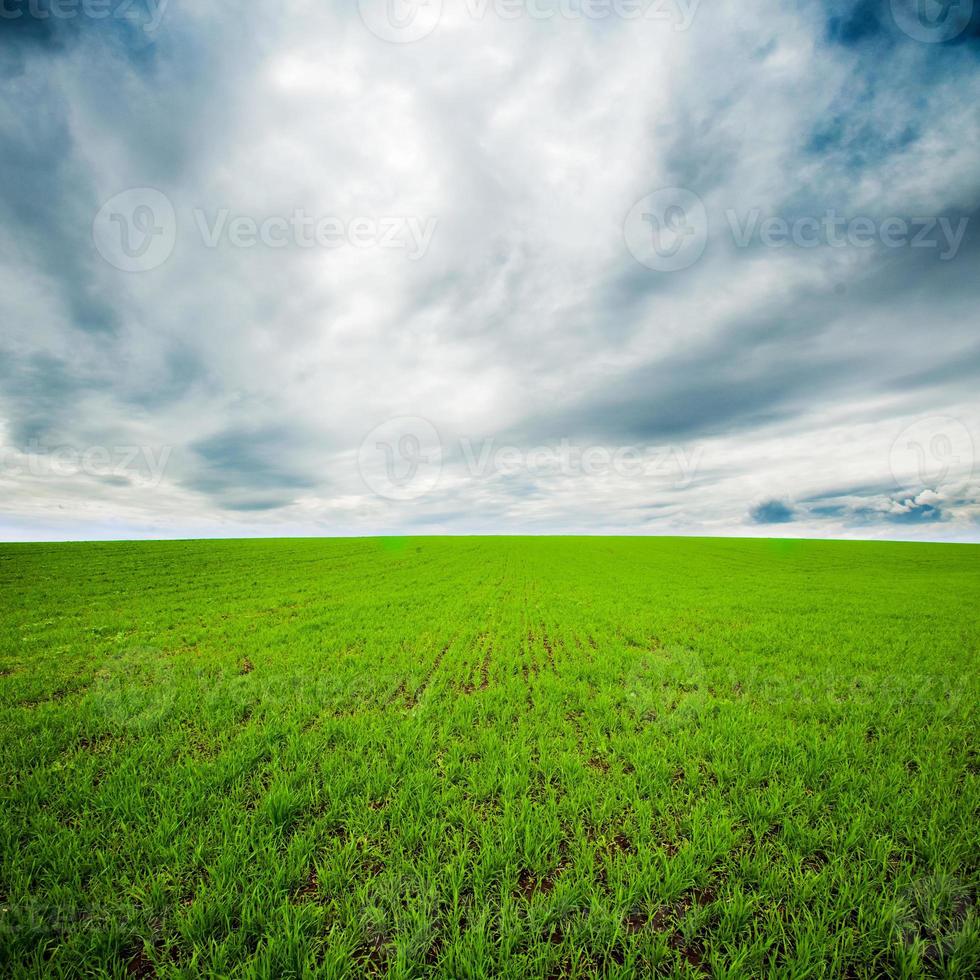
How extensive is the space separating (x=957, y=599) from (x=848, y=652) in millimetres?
16650

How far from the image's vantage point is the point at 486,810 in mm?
4453

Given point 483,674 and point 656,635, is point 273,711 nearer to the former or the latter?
point 483,674

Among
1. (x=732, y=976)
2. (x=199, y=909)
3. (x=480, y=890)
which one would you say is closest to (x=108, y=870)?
(x=199, y=909)

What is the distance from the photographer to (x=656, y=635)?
12.4m

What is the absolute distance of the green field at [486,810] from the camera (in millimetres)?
2984

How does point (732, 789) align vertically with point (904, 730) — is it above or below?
above

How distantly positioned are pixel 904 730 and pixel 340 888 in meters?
8.08

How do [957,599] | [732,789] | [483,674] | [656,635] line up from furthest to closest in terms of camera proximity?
1. [957,599]
2. [656,635]
3. [483,674]
4. [732,789]

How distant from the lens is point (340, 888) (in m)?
3.44

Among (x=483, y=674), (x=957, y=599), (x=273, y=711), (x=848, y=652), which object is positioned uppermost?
(x=273, y=711)

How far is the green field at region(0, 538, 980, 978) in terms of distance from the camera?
2984mm

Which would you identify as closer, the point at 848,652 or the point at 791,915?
the point at 791,915

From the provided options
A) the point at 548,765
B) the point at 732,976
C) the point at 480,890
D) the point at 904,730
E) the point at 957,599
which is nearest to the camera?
the point at 732,976

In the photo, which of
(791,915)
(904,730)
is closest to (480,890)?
(791,915)
